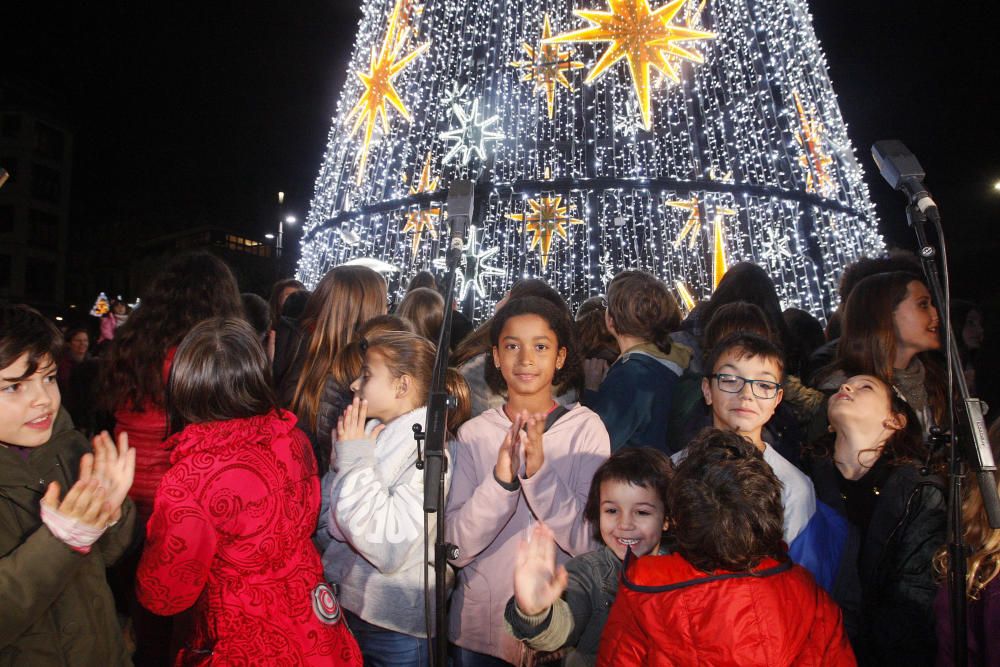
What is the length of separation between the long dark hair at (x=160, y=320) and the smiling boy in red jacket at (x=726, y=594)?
2220 millimetres

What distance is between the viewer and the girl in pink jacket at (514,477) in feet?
6.93

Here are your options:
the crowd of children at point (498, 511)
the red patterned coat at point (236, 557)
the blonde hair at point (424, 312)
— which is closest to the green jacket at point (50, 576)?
the crowd of children at point (498, 511)

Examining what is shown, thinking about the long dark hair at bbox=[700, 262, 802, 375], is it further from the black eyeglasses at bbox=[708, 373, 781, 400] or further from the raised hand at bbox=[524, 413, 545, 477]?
the raised hand at bbox=[524, 413, 545, 477]

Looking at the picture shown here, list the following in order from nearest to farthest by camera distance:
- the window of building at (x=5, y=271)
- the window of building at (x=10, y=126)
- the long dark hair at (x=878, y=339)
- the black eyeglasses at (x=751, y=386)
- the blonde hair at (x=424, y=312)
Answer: the black eyeglasses at (x=751, y=386), the long dark hair at (x=878, y=339), the blonde hair at (x=424, y=312), the window of building at (x=5, y=271), the window of building at (x=10, y=126)

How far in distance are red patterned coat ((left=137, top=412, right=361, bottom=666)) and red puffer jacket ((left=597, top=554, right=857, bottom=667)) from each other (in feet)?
3.27

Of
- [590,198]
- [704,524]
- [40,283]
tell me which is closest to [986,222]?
[590,198]

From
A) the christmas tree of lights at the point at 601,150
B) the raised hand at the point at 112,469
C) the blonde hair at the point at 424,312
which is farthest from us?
the christmas tree of lights at the point at 601,150

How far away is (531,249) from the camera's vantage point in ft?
28.8

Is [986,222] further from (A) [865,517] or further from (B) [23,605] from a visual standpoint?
(B) [23,605]

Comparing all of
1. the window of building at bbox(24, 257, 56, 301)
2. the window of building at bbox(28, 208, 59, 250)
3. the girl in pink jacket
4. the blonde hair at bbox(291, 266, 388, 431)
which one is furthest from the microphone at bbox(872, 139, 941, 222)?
the window of building at bbox(28, 208, 59, 250)

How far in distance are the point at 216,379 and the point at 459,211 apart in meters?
1.00

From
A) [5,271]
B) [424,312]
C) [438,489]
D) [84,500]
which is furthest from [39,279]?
[438,489]

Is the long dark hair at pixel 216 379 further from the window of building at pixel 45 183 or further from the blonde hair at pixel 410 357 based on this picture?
the window of building at pixel 45 183

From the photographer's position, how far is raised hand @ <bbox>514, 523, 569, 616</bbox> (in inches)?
68.7
